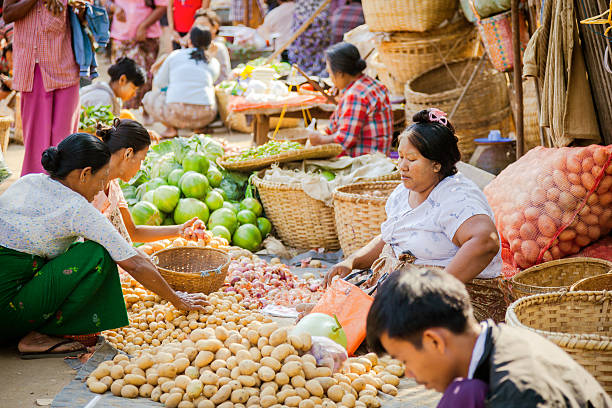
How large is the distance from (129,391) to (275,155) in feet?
9.07

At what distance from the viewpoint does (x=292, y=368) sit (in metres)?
2.39

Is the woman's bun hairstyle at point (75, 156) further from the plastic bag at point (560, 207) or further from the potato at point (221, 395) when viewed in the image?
the plastic bag at point (560, 207)

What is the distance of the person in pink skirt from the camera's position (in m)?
4.59

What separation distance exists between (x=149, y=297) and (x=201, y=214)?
1.29m

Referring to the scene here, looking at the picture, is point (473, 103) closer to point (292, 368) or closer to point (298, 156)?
point (298, 156)

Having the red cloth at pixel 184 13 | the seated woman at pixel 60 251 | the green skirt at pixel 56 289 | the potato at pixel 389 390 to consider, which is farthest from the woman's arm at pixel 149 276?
the red cloth at pixel 184 13

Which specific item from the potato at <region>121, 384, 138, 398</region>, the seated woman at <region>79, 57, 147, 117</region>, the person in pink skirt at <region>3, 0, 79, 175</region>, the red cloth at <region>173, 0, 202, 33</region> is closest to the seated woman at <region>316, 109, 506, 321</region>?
the potato at <region>121, 384, 138, 398</region>

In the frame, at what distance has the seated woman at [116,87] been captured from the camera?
18.5ft

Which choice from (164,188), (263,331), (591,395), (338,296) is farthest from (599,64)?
(164,188)

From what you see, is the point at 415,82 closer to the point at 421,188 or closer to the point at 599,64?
the point at 599,64

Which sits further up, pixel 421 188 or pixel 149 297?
pixel 421 188

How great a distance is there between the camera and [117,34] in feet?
31.2

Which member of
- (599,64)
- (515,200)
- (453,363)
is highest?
(599,64)

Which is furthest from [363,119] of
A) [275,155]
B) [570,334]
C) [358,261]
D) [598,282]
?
[570,334]
